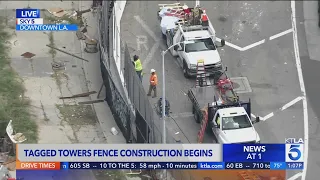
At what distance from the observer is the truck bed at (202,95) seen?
4084 centimetres

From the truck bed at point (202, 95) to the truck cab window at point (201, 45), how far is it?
3.61 meters

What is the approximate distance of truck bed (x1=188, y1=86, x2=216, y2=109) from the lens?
134 feet

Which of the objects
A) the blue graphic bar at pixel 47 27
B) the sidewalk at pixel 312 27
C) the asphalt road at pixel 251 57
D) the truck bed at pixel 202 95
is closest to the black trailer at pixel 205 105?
the truck bed at pixel 202 95

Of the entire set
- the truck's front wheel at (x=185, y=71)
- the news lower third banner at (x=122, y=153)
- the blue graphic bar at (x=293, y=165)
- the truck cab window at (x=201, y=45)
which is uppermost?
the truck cab window at (x=201, y=45)

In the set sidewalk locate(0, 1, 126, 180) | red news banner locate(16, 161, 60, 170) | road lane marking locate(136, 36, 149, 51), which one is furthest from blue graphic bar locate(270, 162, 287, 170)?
road lane marking locate(136, 36, 149, 51)

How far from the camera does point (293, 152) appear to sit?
116 ft

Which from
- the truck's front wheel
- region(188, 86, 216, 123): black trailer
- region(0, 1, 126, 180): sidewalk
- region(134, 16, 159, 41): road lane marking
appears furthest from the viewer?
region(134, 16, 159, 41): road lane marking

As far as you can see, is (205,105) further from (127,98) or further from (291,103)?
(291,103)

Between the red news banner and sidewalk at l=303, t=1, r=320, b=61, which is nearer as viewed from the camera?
the red news banner

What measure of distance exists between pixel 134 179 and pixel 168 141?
2262 millimetres

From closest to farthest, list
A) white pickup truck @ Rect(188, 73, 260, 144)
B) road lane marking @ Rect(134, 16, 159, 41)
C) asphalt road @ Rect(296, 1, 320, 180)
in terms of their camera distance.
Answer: white pickup truck @ Rect(188, 73, 260, 144) < asphalt road @ Rect(296, 1, 320, 180) < road lane marking @ Rect(134, 16, 159, 41)

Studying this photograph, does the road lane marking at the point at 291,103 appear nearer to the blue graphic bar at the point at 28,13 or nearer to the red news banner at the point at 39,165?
the red news banner at the point at 39,165

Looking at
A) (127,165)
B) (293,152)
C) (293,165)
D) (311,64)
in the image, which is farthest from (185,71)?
(293,152)

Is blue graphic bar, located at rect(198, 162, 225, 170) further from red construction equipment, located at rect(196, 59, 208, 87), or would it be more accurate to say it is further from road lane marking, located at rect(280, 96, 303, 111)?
red construction equipment, located at rect(196, 59, 208, 87)
